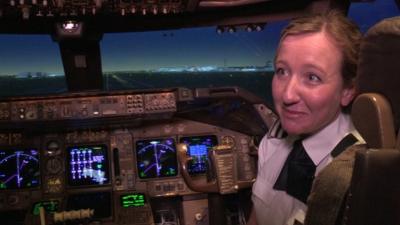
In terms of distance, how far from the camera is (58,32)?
3217 millimetres

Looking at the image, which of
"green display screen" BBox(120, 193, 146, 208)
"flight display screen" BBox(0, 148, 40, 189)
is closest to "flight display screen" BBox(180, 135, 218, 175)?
"green display screen" BBox(120, 193, 146, 208)

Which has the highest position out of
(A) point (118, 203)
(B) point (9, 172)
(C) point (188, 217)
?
(B) point (9, 172)

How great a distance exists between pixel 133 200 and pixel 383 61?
2783mm

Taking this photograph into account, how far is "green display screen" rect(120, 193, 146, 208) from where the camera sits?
126 inches

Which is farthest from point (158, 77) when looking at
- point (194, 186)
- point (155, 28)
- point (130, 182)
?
point (194, 186)

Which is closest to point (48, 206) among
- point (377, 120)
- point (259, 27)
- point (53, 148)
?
point (53, 148)

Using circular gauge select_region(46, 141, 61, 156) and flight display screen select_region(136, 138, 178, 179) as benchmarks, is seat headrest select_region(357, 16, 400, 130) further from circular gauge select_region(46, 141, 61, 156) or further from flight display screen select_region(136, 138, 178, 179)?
circular gauge select_region(46, 141, 61, 156)

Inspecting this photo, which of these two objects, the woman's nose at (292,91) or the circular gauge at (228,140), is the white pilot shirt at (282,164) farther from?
the circular gauge at (228,140)

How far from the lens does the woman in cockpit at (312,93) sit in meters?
1.18

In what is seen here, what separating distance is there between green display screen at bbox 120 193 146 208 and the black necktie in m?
1.94

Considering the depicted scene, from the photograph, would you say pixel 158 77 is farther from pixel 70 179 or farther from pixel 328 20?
pixel 328 20

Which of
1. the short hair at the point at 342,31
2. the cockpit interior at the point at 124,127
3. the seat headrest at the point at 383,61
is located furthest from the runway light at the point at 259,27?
the seat headrest at the point at 383,61

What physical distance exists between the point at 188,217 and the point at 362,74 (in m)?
2.89

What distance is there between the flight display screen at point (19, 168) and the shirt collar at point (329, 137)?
2.65 m
